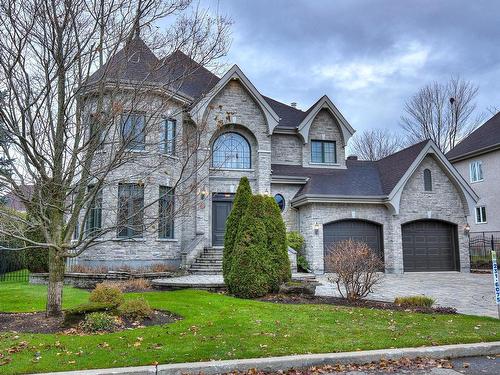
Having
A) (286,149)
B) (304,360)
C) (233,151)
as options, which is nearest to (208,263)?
(233,151)

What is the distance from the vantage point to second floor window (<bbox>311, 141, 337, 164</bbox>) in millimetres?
22812

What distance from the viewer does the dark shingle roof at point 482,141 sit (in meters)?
27.4

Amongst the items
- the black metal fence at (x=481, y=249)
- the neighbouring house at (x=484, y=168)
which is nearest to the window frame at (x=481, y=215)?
the neighbouring house at (x=484, y=168)

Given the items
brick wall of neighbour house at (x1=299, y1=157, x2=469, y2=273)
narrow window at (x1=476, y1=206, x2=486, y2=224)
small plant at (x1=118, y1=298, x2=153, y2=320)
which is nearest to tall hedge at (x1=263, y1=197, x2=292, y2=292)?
small plant at (x1=118, y1=298, x2=153, y2=320)

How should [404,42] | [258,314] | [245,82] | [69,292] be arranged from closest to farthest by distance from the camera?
1. [258,314]
2. [69,292]
3. [404,42]
4. [245,82]

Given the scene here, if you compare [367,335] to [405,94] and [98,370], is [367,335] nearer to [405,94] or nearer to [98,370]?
[98,370]

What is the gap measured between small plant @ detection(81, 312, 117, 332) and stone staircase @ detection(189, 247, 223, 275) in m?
9.93

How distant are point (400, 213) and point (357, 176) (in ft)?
9.70

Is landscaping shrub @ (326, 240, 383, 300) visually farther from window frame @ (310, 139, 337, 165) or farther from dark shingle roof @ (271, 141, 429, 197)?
window frame @ (310, 139, 337, 165)

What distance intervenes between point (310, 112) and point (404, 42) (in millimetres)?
6084

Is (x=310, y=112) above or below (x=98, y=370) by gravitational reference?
above

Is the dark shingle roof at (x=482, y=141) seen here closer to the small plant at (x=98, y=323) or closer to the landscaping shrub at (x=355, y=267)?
the landscaping shrub at (x=355, y=267)

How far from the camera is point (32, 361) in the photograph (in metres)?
5.20

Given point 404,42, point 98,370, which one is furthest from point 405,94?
point 98,370
